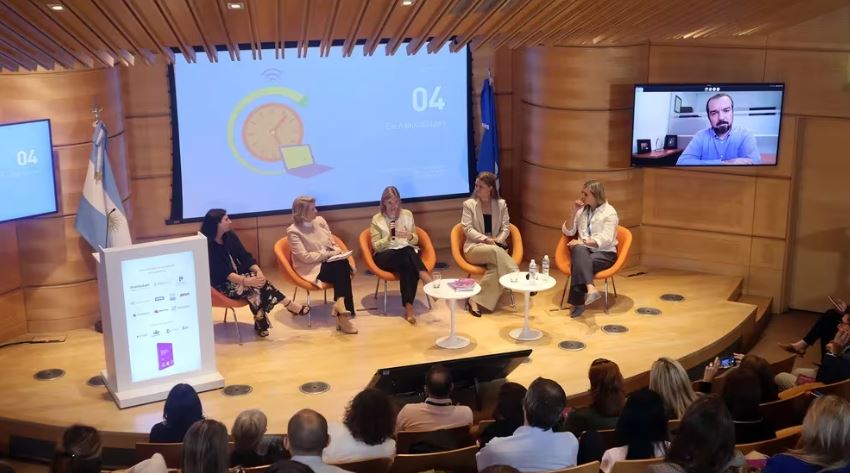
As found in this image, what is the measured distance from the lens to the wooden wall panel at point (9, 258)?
8.45 meters

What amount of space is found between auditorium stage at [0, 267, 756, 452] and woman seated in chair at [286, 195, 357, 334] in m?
0.28

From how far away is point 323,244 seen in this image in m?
9.16

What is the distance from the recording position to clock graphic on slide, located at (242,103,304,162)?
32.2 ft

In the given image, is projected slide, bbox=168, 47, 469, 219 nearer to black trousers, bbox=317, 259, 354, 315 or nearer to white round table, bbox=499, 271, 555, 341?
black trousers, bbox=317, 259, 354, 315

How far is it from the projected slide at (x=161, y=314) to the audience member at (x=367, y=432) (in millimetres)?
2504

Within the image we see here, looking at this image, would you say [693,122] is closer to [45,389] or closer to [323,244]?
[323,244]

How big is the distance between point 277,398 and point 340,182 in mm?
3200

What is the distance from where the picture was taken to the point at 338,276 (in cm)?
895

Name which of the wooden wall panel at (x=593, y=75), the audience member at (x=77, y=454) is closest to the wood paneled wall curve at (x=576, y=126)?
the wooden wall panel at (x=593, y=75)

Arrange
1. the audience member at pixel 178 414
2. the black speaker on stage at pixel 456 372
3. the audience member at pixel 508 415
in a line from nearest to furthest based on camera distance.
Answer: the audience member at pixel 508 415
the audience member at pixel 178 414
the black speaker on stage at pixel 456 372

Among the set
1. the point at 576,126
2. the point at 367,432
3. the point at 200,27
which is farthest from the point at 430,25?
the point at 367,432

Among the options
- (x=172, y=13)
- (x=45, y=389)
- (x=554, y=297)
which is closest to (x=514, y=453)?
(x=172, y=13)

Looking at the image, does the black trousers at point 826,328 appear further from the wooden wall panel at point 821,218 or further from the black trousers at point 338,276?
the black trousers at point 338,276

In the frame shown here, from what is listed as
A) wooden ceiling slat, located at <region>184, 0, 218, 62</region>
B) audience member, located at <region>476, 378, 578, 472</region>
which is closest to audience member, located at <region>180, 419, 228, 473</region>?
audience member, located at <region>476, 378, 578, 472</region>
